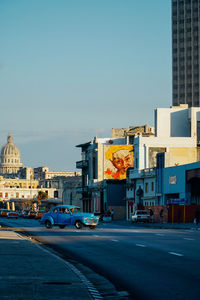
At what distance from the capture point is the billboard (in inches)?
4609

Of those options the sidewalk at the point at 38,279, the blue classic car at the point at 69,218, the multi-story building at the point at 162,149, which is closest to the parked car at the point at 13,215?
the multi-story building at the point at 162,149

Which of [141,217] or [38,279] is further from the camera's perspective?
[141,217]

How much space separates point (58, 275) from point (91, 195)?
4234 inches

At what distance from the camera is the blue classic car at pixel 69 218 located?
49250 millimetres

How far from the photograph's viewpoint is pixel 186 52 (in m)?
186

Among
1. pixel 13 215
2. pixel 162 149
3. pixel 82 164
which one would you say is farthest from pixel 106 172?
pixel 162 149

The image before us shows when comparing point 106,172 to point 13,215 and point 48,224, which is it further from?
point 48,224

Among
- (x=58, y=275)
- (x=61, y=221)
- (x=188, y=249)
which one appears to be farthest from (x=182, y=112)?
(x=58, y=275)

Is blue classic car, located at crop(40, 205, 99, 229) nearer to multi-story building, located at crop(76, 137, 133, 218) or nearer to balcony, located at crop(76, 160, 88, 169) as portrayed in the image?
multi-story building, located at crop(76, 137, 133, 218)

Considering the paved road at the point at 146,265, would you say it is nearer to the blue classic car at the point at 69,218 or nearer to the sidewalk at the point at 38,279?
the sidewalk at the point at 38,279

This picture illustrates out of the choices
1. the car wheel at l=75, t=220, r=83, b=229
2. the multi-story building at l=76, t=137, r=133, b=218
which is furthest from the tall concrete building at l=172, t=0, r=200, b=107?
the car wheel at l=75, t=220, r=83, b=229

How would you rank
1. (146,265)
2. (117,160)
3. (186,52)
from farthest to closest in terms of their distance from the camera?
1. (186,52)
2. (117,160)
3. (146,265)

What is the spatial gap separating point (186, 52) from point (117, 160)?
2961 inches

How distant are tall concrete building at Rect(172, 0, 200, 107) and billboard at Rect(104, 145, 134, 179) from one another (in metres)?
68.6
